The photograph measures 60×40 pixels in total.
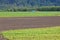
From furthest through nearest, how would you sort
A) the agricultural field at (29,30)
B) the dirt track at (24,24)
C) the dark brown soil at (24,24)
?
1. the dirt track at (24,24)
2. the dark brown soil at (24,24)
3. the agricultural field at (29,30)

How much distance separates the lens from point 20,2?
8031 cm

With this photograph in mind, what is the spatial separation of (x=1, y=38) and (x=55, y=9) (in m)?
45.3

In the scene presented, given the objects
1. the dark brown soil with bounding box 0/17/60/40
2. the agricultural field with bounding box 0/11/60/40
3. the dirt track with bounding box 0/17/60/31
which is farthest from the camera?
the dirt track with bounding box 0/17/60/31

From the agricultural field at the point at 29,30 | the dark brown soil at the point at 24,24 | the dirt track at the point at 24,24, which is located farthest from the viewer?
Answer: the dirt track at the point at 24,24

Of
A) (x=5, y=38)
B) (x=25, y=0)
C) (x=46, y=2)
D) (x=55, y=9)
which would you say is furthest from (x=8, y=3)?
(x=5, y=38)

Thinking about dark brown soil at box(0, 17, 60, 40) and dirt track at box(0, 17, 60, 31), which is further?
dirt track at box(0, 17, 60, 31)

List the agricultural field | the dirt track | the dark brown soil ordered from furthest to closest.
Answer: the dirt track, the dark brown soil, the agricultural field

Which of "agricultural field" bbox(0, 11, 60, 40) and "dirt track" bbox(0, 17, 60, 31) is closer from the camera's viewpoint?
"agricultural field" bbox(0, 11, 60, 40)

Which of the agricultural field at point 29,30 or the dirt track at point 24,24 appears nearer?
the agricultural field at point 29,30

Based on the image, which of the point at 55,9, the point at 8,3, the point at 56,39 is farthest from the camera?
the point at 8,3

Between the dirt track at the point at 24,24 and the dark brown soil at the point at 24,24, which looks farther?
the dirt track at the point at 24,24

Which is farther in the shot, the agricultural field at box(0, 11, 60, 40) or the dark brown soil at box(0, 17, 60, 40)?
the dark brown soil at box(0, 17, 60, 40)

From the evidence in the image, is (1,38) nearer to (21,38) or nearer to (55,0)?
(21,38)

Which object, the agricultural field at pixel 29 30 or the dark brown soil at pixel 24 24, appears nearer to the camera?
the agricultural field at pixel 29 30
